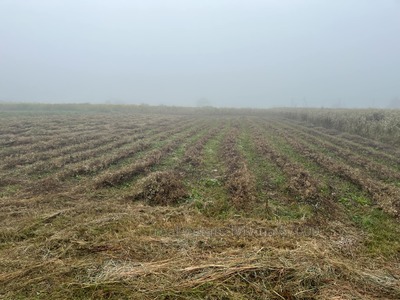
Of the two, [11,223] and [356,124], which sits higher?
[356,124]

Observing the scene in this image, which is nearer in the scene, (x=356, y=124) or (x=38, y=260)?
(x=38, y=260)

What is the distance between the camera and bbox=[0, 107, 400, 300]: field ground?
430 cm

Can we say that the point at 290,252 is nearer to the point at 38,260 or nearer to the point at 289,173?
the point at 38,260

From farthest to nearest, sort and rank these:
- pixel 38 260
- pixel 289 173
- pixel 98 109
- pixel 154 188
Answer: pixel 98 109, pixel 289 173, pixel 154 188, pixel 38 260

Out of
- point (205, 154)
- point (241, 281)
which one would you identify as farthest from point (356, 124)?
point (241, 281)

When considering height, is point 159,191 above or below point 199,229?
above

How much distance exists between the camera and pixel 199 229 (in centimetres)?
642

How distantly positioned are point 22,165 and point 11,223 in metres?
7.12

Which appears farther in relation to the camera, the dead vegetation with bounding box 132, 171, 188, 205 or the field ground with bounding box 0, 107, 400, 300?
the dead vegetation with bounding box 132, 171, 188, 205

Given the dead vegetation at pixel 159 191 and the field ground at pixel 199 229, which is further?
the dead vegetation at pixel 159 191

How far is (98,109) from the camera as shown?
190 feet

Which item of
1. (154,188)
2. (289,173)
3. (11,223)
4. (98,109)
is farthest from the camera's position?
(98,109)

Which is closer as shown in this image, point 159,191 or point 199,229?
point 199,229

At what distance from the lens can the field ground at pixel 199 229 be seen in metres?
→ 4.30
